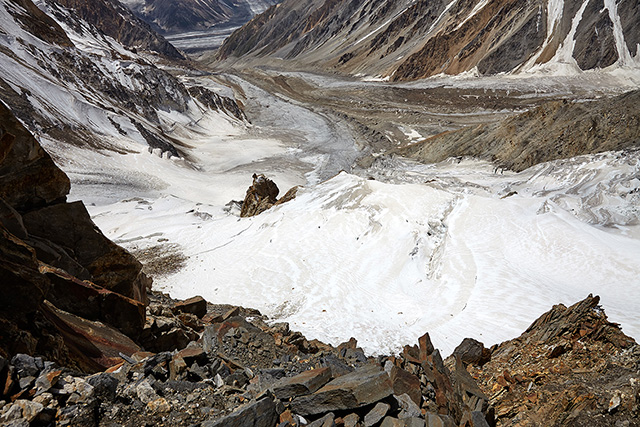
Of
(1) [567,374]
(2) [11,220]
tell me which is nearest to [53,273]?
(2) [11,220]

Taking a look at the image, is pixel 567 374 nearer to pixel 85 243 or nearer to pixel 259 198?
pixel 85 243

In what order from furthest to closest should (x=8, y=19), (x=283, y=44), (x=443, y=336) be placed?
1. (x=283, y=44)
2. (x=8, y=19)
3. (x=443, y=336)

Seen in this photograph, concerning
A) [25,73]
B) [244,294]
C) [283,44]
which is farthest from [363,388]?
[283,44]

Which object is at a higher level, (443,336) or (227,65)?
(227,65)

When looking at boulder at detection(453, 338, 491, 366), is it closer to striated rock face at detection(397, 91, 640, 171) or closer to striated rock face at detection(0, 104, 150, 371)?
striated rock face at detection(0, 104, 150, 371)

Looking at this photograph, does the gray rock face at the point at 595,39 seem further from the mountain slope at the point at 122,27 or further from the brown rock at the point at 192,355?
the mountain slope at the point at 122,27

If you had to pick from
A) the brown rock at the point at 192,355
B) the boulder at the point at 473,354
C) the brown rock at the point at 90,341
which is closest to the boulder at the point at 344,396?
the brown rock at the point at 192,355

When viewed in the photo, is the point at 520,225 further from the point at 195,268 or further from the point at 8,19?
the point at 8,19
